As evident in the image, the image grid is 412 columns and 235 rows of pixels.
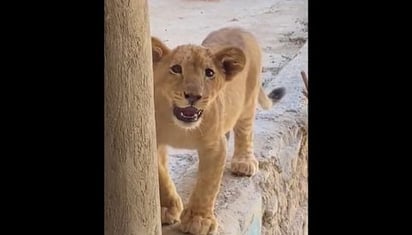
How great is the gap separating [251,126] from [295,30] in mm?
174

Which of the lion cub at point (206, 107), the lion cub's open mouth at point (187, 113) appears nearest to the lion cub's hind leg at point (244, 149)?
the lion cub at point (206, 107)

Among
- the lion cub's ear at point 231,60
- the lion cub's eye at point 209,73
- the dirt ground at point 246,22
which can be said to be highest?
the dirt ground at point 246,22

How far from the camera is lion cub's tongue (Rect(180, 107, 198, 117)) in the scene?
4.97 ft

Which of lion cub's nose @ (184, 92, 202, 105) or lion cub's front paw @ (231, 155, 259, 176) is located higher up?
lion cub's nose @ (184, 92, 202, 105)

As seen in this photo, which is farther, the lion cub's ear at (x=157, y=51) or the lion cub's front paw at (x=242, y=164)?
the lion cub's front paw at (x=242, y=164)

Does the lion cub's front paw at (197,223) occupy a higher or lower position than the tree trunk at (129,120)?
lower

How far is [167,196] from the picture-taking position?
1571 millimetres

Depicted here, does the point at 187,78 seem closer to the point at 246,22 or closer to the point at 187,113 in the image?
the point at 187,113

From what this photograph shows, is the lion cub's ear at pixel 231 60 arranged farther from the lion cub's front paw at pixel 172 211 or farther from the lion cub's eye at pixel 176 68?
the lion cub's front paw at pixel 172 211

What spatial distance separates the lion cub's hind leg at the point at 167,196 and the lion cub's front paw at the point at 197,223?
12 millimetres

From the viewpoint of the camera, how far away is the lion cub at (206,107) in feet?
4.98

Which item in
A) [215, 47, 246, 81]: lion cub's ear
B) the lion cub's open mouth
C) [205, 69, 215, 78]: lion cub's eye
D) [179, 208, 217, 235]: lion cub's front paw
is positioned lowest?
[179, 208, 217, 235]: lion cub's front paw

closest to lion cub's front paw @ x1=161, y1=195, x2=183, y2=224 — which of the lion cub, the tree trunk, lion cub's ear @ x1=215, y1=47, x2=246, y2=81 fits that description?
the lion cub

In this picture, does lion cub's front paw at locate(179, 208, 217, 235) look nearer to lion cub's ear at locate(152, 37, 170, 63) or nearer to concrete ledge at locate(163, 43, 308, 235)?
concrete ledge at locate(163, 43, 308, 235)
